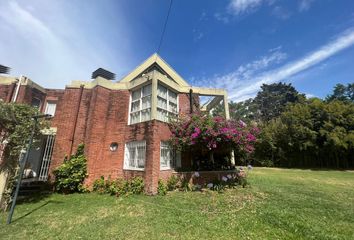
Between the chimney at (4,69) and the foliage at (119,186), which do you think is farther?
the chimney at (4,69)

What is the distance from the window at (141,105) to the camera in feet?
36.2

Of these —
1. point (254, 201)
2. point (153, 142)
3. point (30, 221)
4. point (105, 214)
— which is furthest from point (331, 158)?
point (30, 221)

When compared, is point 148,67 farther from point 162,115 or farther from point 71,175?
point 71,175

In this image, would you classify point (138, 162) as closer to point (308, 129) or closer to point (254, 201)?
point (254, 201)

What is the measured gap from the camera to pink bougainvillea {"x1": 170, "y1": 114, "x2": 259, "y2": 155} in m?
9.62

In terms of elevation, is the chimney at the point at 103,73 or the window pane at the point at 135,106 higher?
the chimney at the point at 103,73

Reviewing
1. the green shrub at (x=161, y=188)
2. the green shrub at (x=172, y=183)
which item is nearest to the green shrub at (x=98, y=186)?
the green shrub at (x=161, y=188)

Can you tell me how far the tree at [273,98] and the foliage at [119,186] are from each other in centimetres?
4610

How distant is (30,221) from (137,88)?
859cm

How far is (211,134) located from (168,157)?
10.4 feet

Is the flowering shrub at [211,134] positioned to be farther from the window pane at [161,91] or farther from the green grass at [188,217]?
the green grass at [188,217]

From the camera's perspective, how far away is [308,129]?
23766 mm

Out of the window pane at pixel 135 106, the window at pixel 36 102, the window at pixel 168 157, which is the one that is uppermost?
the window at pixel 36 102

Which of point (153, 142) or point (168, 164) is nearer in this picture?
point (153, 142)
